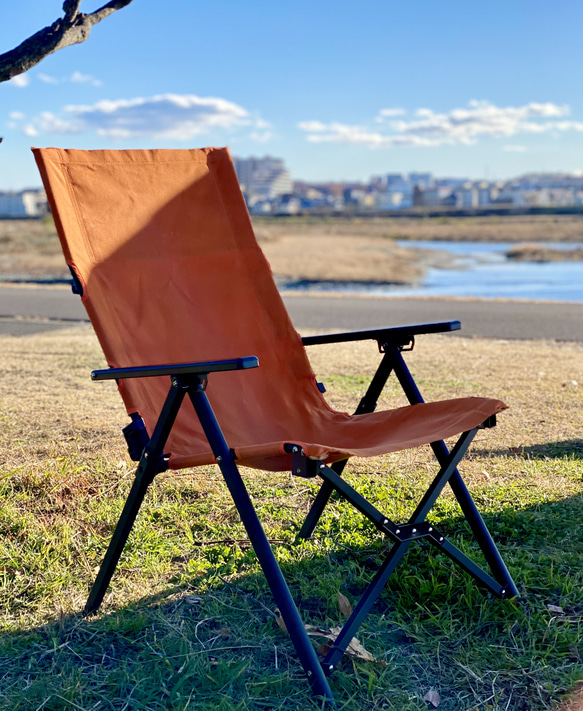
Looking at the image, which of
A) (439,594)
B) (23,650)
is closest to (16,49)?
(23,650)

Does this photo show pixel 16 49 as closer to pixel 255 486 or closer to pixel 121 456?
pixel 121 456

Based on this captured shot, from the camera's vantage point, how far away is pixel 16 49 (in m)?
2.97

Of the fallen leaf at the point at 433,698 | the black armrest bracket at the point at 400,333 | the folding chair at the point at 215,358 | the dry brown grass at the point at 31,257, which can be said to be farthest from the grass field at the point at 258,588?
the dry brown grass at the point at 31,257

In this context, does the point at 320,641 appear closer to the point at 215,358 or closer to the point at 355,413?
the point at 355,413

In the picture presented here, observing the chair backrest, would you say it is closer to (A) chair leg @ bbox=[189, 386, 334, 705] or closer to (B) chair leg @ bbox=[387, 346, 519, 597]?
(A) chair leg @ bbox=[189, 386, 334, 705]

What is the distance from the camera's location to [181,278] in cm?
282

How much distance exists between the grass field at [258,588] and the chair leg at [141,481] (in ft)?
0.29

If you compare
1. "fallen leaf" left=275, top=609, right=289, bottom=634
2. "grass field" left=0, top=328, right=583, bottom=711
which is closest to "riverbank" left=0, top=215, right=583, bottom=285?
"grass field" left=0, top=328, right=583, bottom=711

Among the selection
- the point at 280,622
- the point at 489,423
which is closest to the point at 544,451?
the point at 489,423

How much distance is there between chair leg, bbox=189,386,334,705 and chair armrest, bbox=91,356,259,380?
0.09m

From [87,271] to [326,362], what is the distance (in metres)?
3.72

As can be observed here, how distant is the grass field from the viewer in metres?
1.92

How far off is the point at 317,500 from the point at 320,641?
0.60m

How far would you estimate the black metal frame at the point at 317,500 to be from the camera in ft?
6.11
